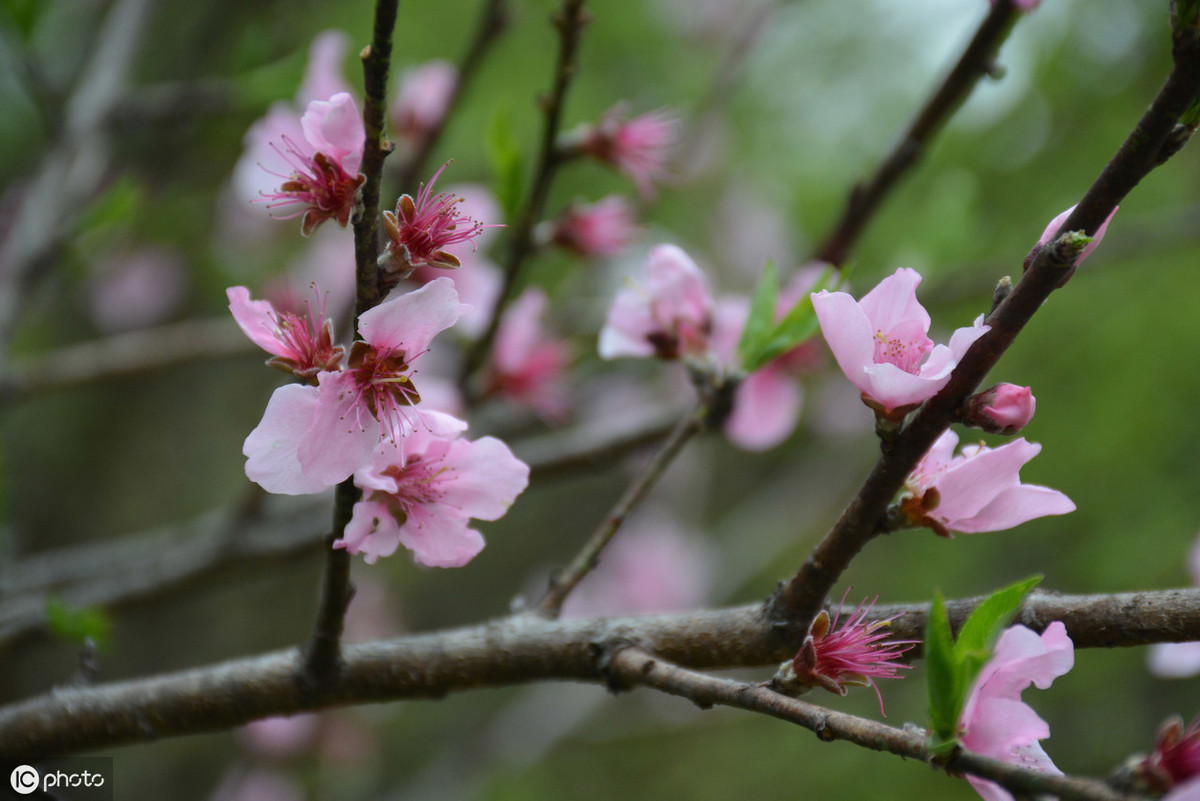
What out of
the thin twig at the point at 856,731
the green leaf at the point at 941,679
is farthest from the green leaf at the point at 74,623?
the green leaf at the point at 941,679

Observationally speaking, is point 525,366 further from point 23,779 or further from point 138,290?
point 138,290

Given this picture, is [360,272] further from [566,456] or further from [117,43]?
[117,43]

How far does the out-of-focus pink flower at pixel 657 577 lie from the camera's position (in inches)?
126

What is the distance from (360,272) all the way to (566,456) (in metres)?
1.07

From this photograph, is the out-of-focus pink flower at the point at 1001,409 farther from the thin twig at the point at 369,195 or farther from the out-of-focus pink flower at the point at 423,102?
the out-of-focus pink flower at the point at 423,102

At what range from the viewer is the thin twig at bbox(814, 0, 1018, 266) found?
1.25 meters

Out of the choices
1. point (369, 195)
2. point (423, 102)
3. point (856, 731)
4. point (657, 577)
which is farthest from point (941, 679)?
point (657, 577)

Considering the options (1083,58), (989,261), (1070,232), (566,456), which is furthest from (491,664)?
(1083,58)

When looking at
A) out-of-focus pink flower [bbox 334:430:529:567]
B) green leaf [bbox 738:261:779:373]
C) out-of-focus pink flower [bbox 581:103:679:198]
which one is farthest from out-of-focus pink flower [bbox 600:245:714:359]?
out-of-focus pink flower [bbox 334:430:529:567]

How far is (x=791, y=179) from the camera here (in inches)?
152

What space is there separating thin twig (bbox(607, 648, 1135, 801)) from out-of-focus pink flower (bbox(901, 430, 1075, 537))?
20 cm

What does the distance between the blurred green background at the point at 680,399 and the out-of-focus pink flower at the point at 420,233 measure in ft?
3.92

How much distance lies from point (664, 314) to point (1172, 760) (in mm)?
728

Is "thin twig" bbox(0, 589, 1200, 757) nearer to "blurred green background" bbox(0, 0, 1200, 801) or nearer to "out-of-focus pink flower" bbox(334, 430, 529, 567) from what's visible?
"out-of-focus pink flower" bbox(334, 430, 529, 567)
